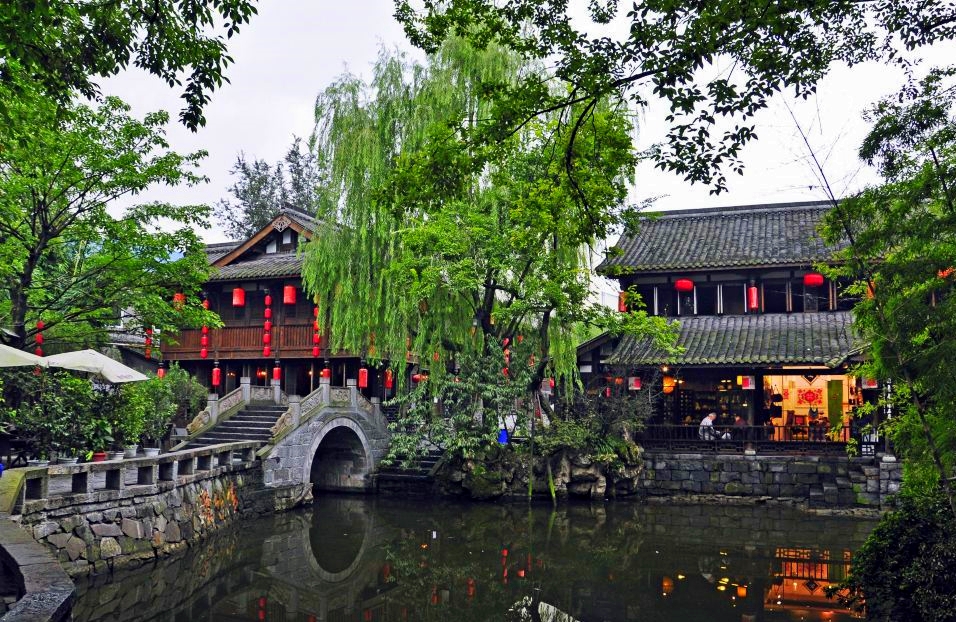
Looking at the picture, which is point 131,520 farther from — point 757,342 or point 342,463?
point 757,342

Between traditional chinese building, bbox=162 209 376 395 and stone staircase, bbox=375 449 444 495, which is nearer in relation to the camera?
stone staircase, bbox=375 449 444 495

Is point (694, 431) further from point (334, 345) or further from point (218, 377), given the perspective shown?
point (218, 377)

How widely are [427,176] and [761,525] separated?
12.9 meters

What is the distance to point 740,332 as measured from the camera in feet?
69.5

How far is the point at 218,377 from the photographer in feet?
77.6

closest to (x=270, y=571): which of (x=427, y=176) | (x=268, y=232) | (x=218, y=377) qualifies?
(x=427, y=176)

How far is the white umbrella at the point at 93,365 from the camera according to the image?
516 inches

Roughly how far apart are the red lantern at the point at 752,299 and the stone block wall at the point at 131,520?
14.4 meters

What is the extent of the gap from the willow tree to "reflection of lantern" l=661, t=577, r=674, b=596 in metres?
6.80

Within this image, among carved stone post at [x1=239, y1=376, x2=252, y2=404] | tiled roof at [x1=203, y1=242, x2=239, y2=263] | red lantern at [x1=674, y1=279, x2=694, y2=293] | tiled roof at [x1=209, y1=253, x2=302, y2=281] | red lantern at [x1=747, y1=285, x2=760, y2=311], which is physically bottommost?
carved stone post at [x1=239, y1=376, x2=252, y2=404]

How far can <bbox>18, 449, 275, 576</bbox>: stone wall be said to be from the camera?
10719 millimetres

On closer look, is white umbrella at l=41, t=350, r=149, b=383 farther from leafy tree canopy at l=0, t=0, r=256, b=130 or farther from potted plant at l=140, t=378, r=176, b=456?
leafy tree canopy at l=0, t=0, r=256, b=130

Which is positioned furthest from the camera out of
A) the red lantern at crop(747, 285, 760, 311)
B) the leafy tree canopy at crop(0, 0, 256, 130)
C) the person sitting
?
the red lantern at crop(747, 285, 760, 311)

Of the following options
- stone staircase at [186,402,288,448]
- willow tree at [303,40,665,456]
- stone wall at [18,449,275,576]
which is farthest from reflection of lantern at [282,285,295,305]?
stone wall at [18,449,275,576]
